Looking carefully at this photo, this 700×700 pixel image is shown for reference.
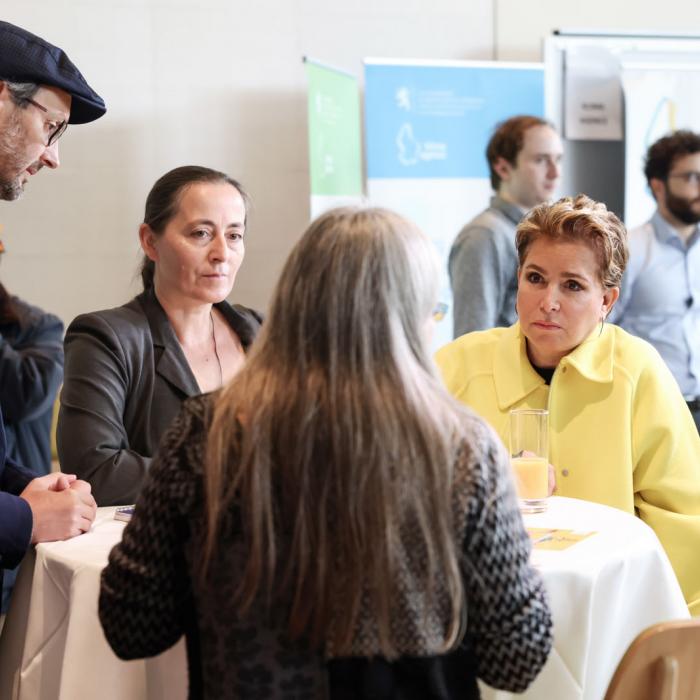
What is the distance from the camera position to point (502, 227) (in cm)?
429

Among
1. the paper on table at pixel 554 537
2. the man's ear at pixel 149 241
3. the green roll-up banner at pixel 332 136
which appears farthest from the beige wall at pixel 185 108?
the paper on table at pixel 554 537

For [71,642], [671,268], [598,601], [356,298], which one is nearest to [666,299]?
[671,268]

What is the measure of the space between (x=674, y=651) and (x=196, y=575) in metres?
0.70

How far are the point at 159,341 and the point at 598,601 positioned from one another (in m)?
1.24

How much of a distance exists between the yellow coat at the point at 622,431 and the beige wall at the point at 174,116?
9.44ft

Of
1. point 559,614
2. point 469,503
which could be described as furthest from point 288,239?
point 469,503

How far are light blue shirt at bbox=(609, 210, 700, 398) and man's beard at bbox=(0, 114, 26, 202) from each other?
3128 mm

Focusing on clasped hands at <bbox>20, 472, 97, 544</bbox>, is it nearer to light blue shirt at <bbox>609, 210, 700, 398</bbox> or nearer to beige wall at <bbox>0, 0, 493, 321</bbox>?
beige wall at <bbox>0, 0, 493, 321</bbox>

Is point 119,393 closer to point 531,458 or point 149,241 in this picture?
point 149,241

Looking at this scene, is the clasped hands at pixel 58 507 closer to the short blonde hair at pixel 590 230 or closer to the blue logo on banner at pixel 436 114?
the short blonde hair at pixel 590 230

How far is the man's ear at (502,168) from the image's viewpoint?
15.1 feet

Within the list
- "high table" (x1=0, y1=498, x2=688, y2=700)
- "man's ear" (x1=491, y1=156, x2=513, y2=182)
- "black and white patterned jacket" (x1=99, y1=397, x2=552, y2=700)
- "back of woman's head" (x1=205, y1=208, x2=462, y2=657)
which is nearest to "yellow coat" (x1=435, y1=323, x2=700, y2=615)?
"high table" (x1=0, y1=498, x2=688, y2=700)

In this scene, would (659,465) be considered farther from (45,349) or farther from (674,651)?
(45,349)

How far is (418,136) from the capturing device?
5223mm
